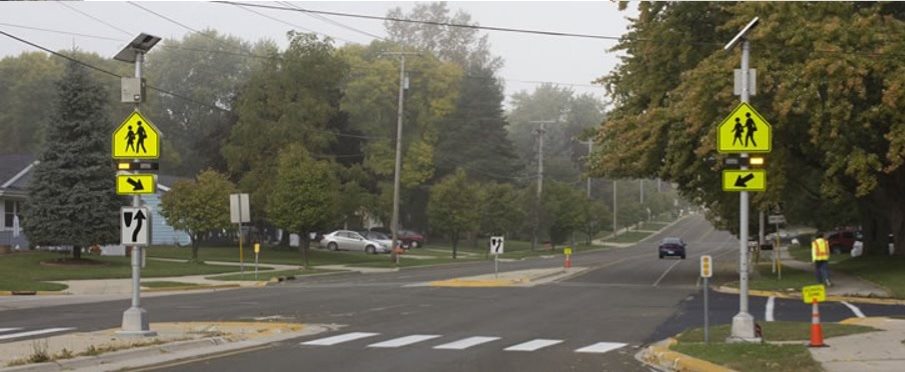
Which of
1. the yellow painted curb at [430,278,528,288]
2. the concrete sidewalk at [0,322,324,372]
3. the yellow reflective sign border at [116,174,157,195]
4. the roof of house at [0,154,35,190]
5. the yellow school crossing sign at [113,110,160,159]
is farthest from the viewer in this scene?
the roof of house at [0,154,35,190]

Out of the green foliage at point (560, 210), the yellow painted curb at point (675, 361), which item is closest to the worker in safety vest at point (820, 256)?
the yellow painted curb at point (675, 361)

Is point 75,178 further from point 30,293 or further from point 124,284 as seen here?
point 30,293

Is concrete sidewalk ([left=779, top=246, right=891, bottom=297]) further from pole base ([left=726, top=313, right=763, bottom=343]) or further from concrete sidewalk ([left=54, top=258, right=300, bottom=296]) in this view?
concrete sidewalk ([left=54, top=258, right=300, bottom=296])

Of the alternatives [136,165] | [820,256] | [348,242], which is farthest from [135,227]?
[348,242]

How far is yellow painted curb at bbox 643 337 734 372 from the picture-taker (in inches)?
517

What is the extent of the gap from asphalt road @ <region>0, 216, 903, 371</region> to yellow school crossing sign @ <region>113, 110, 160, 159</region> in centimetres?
382

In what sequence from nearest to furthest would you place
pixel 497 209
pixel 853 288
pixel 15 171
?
pixel 853 288 < pixel 15 171 < pixel 497 209

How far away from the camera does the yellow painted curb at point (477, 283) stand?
1375 inches

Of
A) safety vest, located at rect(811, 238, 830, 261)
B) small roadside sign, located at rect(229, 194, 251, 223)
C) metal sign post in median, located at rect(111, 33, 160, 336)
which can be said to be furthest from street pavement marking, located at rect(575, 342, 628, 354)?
small roadside sign, located at rect(229, 194, 251, 223)

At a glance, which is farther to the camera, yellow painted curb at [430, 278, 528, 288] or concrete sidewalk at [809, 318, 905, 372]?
yellow painted curb at [430, 278, 528, 288]

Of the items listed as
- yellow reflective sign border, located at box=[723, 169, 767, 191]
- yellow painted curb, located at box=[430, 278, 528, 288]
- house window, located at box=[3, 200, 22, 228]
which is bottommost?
yellow painted curb, located at box=[430, 278, 528, 288]

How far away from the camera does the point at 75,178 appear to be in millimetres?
42812

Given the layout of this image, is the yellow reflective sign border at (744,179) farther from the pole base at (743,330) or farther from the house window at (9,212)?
the house window at (9,212)

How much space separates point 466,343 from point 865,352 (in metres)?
6.08
